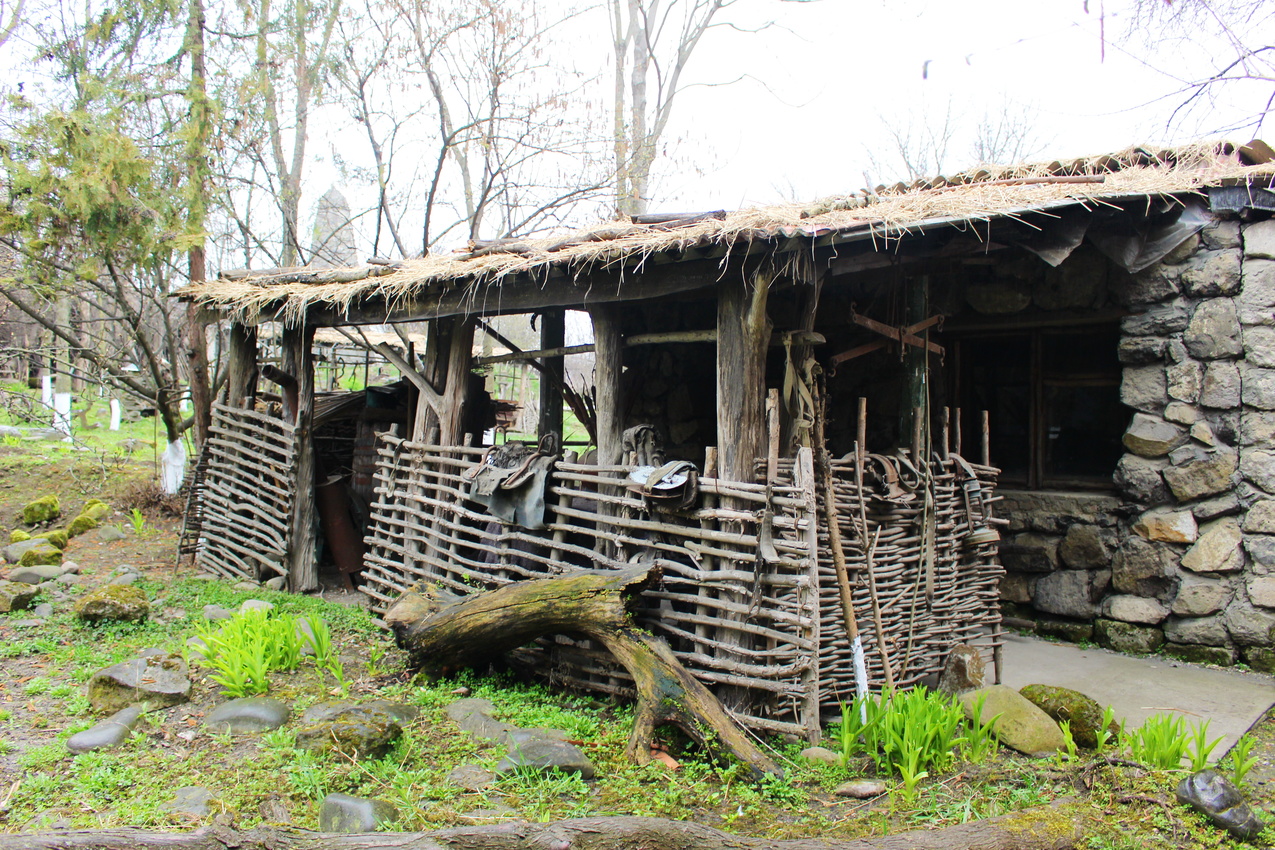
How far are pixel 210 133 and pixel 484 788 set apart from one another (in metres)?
8.04

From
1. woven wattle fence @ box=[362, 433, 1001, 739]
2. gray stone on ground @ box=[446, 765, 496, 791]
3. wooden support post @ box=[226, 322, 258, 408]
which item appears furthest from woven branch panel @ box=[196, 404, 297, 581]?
gray stone on ground @ box=[446, 765, 496, 791]

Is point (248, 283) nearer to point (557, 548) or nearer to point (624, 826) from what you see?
point (557, 548)

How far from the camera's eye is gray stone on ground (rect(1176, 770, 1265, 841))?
3379 millimetres

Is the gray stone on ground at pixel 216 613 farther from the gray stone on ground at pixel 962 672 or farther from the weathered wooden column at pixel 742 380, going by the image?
the gray stone on ground at pixel 962 672

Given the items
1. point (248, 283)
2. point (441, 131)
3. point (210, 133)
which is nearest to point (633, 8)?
point (441, 131)

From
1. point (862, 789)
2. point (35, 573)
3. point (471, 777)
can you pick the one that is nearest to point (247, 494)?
point (35, 573)

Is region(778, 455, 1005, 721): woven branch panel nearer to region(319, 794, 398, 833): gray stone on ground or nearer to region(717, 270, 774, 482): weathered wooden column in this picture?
region(717, 270, 774, 482): weathered wooden column

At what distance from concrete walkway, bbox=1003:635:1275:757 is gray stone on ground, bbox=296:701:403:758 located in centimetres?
383

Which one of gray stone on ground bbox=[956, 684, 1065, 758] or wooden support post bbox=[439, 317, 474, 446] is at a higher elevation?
wooden support post bbox=[439, 317, 474, 446]

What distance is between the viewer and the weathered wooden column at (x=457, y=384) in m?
6.38

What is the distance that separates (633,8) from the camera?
1490 centimetres

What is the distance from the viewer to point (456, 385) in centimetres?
641

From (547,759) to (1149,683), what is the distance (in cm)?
396

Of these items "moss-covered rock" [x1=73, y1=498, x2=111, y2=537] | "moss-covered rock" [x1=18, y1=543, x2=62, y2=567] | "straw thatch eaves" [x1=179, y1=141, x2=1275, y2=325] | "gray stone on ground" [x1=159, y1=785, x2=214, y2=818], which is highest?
"straw thatch eaves" [x1=179, y1=141, x2=1275, y2=325]
